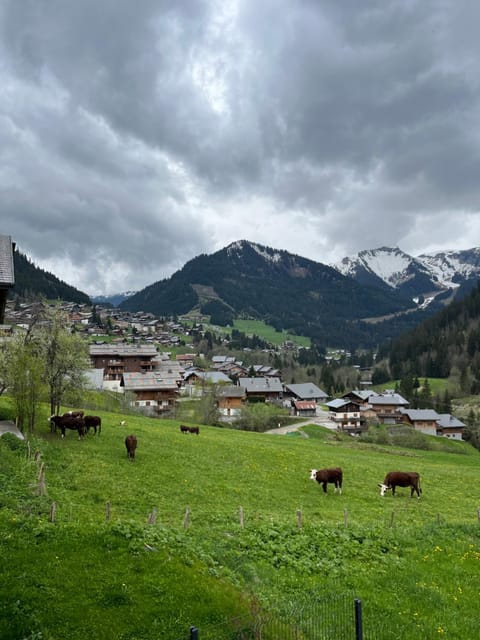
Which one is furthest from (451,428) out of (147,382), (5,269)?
(5,269)

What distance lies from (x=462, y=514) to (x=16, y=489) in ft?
89.4

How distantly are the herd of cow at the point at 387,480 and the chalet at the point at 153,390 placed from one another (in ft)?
226

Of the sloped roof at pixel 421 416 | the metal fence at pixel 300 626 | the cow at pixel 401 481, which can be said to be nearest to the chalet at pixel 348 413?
the sloped roof at pixel 421 416

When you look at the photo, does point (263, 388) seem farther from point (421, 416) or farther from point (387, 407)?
point (421, 416)

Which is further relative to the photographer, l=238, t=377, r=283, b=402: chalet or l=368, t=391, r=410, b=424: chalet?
l=238, t=377, r=283, b=402: chalet

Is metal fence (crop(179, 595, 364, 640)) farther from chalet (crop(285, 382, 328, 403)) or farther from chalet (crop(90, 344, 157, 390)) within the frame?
chalet (crop(285, 382, 328, 403))

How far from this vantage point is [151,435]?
134 ft

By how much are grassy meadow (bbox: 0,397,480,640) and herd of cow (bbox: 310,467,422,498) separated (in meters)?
1.10

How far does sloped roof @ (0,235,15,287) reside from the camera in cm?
1148

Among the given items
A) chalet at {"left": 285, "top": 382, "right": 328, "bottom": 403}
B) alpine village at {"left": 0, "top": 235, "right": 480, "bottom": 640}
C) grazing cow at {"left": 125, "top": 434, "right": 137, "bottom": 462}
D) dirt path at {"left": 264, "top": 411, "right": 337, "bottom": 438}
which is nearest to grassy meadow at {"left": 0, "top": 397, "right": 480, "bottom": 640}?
alpine village at {"left": 0, "top": 235, "right": 480, "bottom": 640}

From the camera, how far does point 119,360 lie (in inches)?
4828

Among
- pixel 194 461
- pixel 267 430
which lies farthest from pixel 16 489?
pixel 267 430

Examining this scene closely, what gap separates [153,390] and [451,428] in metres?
82.5

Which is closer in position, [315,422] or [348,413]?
[315,422]
